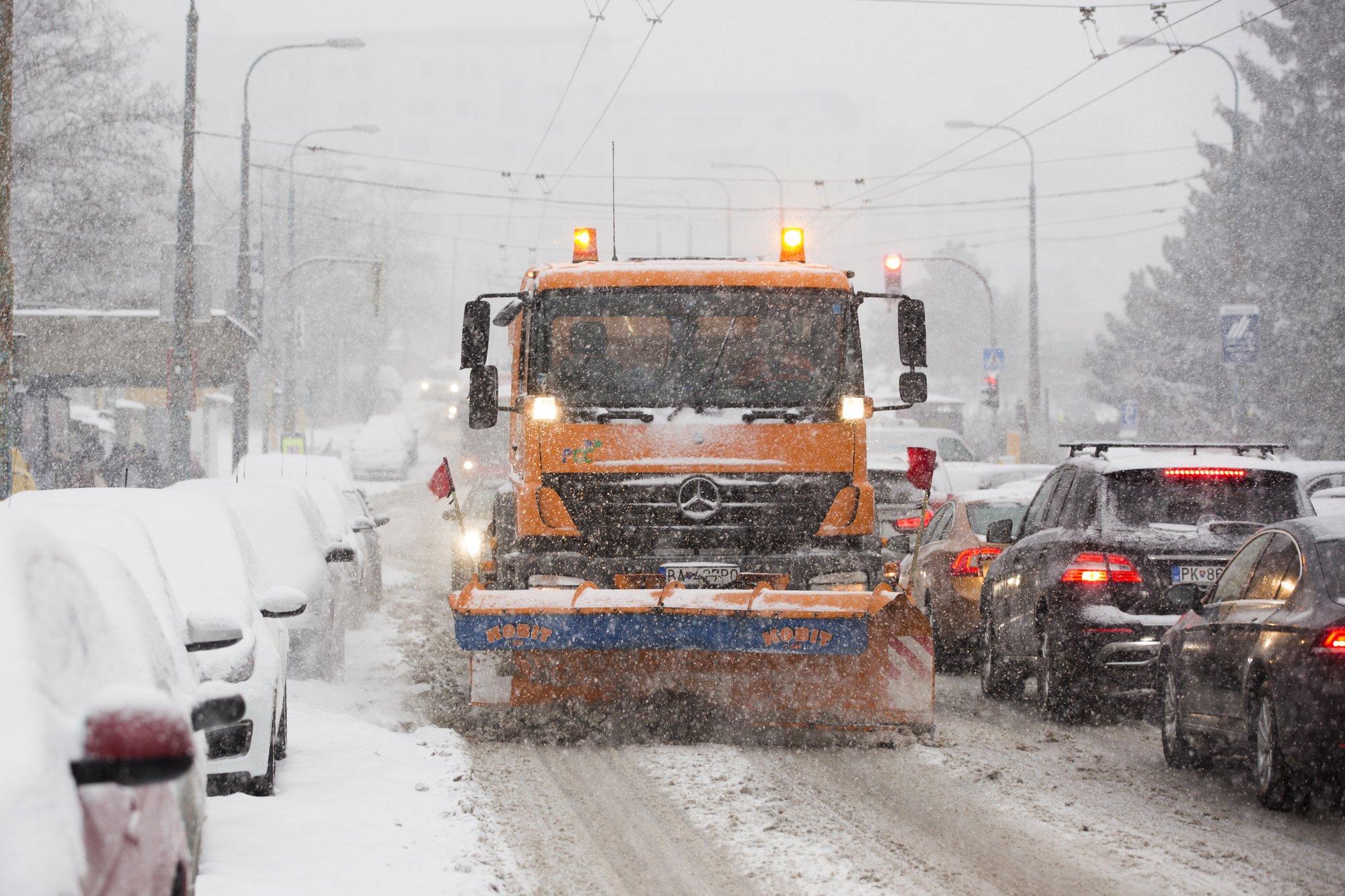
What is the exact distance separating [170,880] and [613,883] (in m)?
3.28

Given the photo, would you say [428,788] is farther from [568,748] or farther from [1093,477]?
[1093,477]

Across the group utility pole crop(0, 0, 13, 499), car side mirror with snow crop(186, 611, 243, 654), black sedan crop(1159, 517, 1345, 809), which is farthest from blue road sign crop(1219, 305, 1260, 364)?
car side mirror with snow crop(186, 611, 243, 654)

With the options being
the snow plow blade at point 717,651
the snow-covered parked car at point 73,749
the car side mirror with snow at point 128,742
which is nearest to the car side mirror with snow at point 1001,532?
the snow plow blade at point 717,651

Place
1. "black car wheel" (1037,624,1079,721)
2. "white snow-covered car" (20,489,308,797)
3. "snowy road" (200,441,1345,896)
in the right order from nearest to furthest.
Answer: "snowy road" (200,441,1345,896)
"white snow-covered car" (20,489,308,797)
"black car wheel" (1037,624,1079,721)

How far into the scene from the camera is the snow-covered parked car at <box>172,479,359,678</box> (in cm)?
1209

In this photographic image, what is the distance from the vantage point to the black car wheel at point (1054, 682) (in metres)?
10.7

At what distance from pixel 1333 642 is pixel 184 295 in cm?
1965

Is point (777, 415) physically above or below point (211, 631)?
above

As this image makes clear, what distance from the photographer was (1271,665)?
784cm

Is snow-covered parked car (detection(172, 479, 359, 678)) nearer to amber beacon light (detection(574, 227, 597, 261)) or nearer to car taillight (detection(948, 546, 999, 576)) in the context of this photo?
amber beacon light (detection(574, 227, 597, 261))

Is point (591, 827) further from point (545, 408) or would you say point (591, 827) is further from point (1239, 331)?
point (1239, 331)

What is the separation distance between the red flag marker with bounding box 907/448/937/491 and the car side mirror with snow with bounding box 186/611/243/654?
7104 mm

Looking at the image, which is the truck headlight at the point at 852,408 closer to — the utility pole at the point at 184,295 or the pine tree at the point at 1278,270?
the utility pole at the point at 184,295

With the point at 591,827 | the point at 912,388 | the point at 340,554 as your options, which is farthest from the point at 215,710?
the point at 340,554
